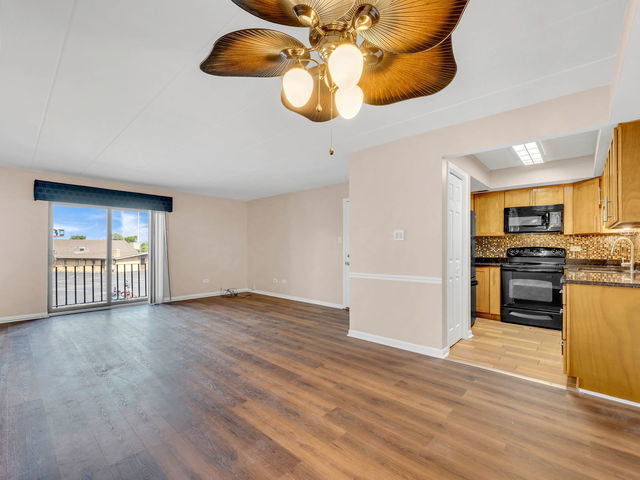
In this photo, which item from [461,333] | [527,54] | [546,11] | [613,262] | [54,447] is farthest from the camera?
[613,262]

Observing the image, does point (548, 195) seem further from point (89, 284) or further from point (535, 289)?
point (89, 284)

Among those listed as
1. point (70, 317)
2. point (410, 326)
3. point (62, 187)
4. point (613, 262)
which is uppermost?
point (62, 187)

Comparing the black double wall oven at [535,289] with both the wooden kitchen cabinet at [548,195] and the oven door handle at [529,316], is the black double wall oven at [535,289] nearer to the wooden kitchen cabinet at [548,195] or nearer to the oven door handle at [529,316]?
the oven door handle at [529,316]

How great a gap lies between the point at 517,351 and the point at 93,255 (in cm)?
699

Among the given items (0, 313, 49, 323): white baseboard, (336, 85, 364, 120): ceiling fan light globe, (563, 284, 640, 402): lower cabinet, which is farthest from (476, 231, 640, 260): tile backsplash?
(0, 313, 49, 323): white baseboard

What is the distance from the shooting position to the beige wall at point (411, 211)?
104 inches

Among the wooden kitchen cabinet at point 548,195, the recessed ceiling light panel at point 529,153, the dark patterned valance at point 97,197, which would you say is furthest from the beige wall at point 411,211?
the dark patterned valance at point 97,197

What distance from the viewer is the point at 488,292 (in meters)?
4.57

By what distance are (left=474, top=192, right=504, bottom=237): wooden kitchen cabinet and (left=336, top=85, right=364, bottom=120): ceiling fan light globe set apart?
172 inches

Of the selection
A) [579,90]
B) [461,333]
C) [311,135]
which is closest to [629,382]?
[461,333]

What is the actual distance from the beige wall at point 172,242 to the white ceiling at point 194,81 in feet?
3.15

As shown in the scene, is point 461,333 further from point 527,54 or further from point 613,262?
point 527,54

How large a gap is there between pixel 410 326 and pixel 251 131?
281cm

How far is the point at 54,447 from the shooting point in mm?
1707
